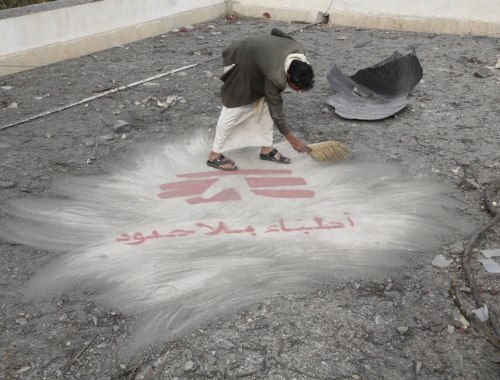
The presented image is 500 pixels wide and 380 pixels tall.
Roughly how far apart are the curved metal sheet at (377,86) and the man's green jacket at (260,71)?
1847 mm

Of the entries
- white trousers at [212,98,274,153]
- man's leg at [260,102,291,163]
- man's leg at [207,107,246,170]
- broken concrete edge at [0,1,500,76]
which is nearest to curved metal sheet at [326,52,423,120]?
man's leg at [260,102,291,163]

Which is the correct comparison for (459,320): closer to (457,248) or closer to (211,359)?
(457,248)

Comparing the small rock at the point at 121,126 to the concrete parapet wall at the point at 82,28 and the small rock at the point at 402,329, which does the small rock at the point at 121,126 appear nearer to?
the concrete parapet wall at the point at 82,28

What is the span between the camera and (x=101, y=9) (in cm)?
842

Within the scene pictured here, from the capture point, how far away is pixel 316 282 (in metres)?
3.51

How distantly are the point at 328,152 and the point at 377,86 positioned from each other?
2.19 meters

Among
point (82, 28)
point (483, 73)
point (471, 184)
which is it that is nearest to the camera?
point (471, 184)

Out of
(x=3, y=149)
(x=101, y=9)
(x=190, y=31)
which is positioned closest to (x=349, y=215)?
(x=3, y=149)

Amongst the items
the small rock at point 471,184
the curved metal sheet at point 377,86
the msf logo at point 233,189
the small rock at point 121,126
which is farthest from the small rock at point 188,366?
the curved metal sheet at point 377,86

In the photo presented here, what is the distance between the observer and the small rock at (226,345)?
2.99 m

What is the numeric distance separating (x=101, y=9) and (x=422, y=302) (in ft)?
23.1

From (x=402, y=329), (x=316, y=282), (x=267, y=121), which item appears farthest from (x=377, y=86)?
A: (x=402, y=329)

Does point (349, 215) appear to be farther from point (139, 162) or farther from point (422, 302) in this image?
point (139, 162)

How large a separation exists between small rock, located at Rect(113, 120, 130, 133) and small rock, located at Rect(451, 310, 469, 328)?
12.6ft
